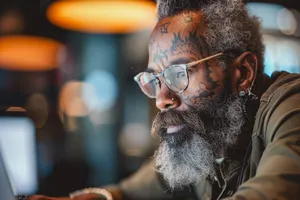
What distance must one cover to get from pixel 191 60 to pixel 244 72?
0.18 m

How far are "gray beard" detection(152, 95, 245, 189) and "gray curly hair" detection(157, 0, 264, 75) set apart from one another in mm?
162

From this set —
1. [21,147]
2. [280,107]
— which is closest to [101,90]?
[21,147]

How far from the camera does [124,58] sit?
138 inches

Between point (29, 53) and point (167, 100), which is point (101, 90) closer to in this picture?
point (29, 53)

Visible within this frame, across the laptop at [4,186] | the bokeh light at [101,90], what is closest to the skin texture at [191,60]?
the laptop at [4,186]

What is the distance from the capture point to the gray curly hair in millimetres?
1328

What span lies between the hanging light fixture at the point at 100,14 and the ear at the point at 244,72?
123cm

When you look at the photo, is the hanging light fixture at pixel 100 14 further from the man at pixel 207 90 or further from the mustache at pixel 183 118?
the mustache at pixel 183 118

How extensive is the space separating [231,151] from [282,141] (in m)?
0.37

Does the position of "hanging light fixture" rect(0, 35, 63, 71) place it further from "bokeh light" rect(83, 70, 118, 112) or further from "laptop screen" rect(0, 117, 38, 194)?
"laptop screen" rect(0, 117, 38, 194)

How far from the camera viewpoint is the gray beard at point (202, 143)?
51.1 inches

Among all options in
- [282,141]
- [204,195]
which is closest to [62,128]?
[204,195]

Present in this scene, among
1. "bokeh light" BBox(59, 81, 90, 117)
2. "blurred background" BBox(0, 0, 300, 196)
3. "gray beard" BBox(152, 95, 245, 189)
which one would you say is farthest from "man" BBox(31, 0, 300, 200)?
"bokeh light" BBox(59, 81, 90, 117)

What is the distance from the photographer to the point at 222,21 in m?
1.34
